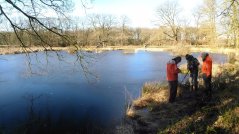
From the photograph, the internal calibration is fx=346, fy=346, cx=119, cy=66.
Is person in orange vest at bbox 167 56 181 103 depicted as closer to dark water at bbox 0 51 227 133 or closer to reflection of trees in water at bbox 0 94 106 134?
dark water at bbox 0 51 227 133

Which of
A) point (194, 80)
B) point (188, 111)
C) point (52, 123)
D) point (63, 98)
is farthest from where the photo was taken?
point (63, 98)

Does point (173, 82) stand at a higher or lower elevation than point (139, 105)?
higher

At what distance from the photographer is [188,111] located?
10.8 m

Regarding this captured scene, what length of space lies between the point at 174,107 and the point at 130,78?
1074 centimetres

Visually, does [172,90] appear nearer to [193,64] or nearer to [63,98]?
[193,64]

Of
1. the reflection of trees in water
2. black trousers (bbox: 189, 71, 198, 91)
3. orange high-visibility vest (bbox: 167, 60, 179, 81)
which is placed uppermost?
orange high-visibility vest (bbox: 167, 60, 179, 81)

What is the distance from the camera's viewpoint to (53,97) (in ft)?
55.3

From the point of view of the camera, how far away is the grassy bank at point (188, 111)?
333 inches

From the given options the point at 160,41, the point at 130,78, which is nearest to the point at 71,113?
the point at 130,78

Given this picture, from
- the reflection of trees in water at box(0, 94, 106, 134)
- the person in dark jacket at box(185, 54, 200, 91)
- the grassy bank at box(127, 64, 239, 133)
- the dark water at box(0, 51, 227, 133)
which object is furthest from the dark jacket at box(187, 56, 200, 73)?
the reflection of trees in water at box(0, 94, 106, 134)

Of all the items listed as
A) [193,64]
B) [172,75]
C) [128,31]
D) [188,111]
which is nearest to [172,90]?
[172,75]

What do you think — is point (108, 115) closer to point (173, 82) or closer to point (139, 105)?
point (139, 105)

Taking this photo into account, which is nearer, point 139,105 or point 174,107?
point 174,107

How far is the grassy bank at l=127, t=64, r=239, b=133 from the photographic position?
8.46 metres
